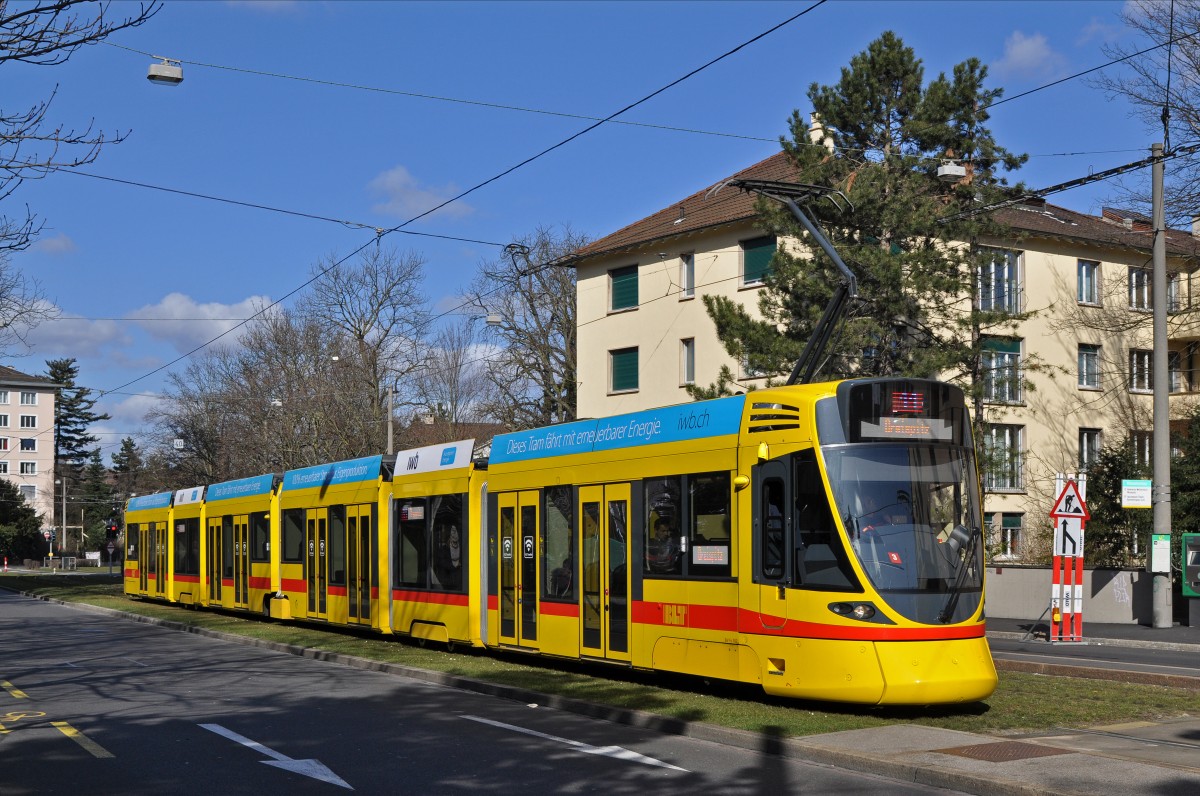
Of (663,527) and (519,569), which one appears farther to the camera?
(519,569)

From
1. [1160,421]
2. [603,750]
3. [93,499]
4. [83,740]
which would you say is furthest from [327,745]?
[93,499]

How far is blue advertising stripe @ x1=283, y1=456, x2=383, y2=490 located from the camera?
22938mm

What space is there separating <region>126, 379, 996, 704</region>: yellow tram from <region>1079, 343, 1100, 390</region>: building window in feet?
105

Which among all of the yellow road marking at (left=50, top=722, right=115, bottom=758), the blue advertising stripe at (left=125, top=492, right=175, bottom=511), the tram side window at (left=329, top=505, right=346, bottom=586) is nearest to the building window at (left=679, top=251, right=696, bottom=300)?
the blue advertising stripe at (left=125, top=492, right=175, bottom=511)

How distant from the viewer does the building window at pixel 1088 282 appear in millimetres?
45250

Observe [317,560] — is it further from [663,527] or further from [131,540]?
[131,540]

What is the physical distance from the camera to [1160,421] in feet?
85.3

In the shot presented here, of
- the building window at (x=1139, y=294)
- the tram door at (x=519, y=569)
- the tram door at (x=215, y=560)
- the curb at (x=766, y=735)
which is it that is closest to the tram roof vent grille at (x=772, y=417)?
the curb at (x=766, y=735)

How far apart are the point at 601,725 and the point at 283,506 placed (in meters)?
16.6

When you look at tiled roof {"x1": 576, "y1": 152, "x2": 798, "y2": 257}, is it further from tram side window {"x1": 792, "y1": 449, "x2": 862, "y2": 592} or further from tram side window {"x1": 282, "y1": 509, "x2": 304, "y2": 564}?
tram side window {"x1": 792, "y1": 449, "x2": 862, "y2": 592}

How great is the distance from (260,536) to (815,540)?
62.6 feet

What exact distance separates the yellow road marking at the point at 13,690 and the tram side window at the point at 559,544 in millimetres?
6192

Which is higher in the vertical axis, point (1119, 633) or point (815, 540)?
point (815, 540)

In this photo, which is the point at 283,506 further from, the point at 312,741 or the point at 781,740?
the point at 781,740
